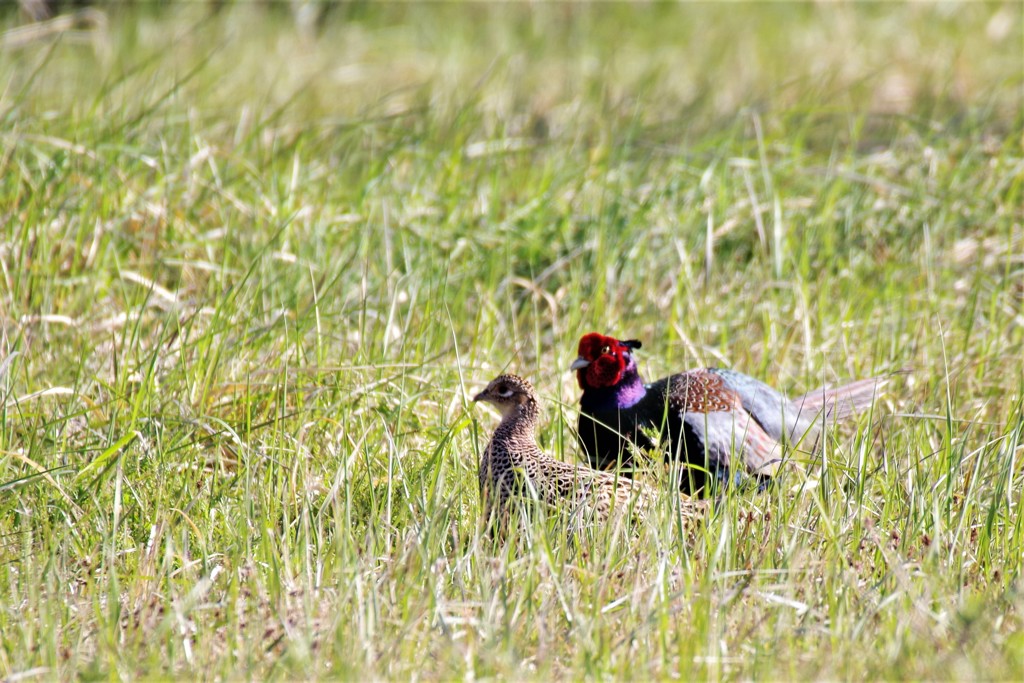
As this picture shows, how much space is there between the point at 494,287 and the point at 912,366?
1605 mm

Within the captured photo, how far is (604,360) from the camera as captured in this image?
3785mm

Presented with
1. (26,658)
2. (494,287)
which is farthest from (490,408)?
(26,658)

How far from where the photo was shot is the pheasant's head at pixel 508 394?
11.7 feet

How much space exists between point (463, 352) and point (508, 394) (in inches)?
34.2

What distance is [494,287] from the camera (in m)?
4.74

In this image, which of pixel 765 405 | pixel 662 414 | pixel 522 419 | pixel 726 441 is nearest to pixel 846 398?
pixel 765 405

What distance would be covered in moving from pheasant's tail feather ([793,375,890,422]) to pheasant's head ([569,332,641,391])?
0.64 m

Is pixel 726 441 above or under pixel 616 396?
under

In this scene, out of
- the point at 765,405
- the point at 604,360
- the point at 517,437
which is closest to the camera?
the point at 517,437

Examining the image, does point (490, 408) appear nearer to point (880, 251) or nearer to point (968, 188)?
point (880, 251)

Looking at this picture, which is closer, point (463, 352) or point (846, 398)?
point (846, 398)

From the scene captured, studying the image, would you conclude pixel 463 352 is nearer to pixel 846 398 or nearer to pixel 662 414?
pixel 662 414

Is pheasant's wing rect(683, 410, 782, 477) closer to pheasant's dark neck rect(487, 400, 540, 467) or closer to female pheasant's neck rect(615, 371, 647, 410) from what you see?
female pheasant's neck rect(615, 371, 647, 410)

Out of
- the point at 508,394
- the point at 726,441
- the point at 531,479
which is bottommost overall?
the point at 726,441
